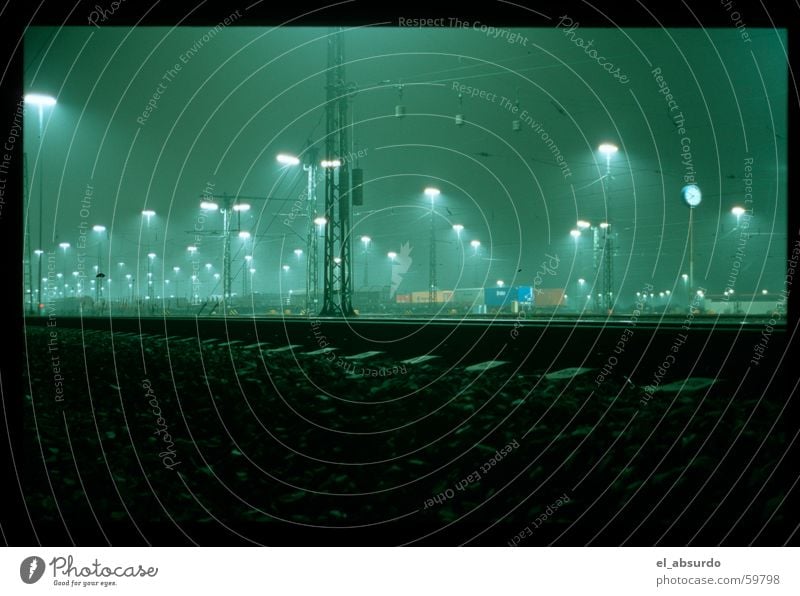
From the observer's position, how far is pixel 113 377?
8.81 m

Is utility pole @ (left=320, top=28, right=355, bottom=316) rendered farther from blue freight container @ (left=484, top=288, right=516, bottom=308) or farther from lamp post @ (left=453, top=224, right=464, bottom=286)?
blue freight container @ (left=484, top=288, right=516, bottom=308)

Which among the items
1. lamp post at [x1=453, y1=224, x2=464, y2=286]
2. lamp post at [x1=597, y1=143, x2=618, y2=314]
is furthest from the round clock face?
lamp post at [x1=453, y1=224, x2=464, y2=286]

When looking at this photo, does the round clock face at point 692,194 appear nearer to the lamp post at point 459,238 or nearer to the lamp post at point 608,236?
the lamp post at point 608,236

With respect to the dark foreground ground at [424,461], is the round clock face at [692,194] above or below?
above

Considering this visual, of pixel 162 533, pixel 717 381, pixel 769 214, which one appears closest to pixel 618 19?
pixel 717 381

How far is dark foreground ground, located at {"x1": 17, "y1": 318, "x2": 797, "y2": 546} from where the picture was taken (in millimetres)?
3727

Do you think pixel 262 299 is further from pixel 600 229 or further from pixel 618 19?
pixel 618 19

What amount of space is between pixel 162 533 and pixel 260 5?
3138mm

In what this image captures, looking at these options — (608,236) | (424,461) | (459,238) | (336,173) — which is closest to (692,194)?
(608,236)

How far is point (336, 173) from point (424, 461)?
482 inches

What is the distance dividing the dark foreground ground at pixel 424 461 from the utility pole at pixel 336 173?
7.79m

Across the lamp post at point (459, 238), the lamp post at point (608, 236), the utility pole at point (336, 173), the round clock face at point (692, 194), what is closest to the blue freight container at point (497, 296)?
the lamp post at point (459, 238)

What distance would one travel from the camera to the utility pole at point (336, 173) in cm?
1405

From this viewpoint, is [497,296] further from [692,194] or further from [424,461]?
[424,461]
